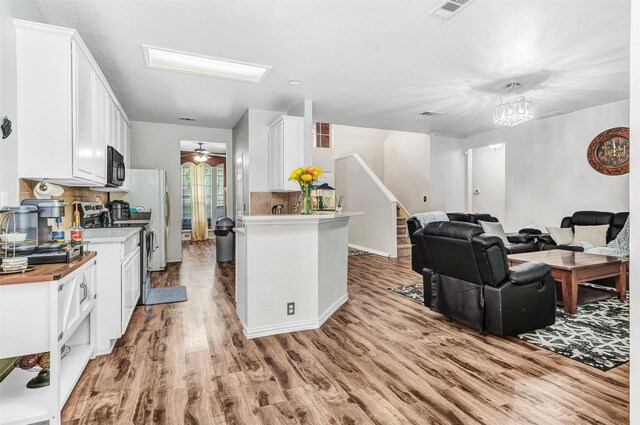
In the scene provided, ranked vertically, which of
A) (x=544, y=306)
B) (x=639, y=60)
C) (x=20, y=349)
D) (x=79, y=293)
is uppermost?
(x=639, y=60)

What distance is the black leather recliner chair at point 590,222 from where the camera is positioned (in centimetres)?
528

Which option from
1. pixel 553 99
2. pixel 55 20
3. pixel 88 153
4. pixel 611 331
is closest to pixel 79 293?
pixel 88 153

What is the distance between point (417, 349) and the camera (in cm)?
286

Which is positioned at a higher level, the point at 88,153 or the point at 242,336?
the point at 88,153

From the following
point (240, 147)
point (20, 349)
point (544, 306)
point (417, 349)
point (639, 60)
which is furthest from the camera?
point (240, 147)

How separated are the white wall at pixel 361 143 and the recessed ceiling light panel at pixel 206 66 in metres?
5.69

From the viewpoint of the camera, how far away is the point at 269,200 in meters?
5.87

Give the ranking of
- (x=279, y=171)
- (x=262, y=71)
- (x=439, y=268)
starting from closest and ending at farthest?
(x=439, y=268), (x=262, y=71), (x=279, y=171)

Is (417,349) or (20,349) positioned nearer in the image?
(20,349)

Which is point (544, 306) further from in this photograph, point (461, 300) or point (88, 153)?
point (88, 153)

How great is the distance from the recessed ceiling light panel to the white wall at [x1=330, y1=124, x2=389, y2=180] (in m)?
5.69

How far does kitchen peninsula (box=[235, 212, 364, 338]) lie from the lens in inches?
122

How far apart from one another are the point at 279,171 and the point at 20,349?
392cm

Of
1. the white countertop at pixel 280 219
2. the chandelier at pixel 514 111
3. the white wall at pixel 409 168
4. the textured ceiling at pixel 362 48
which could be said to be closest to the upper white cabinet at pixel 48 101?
the textured ceiling at pixel 362 48
